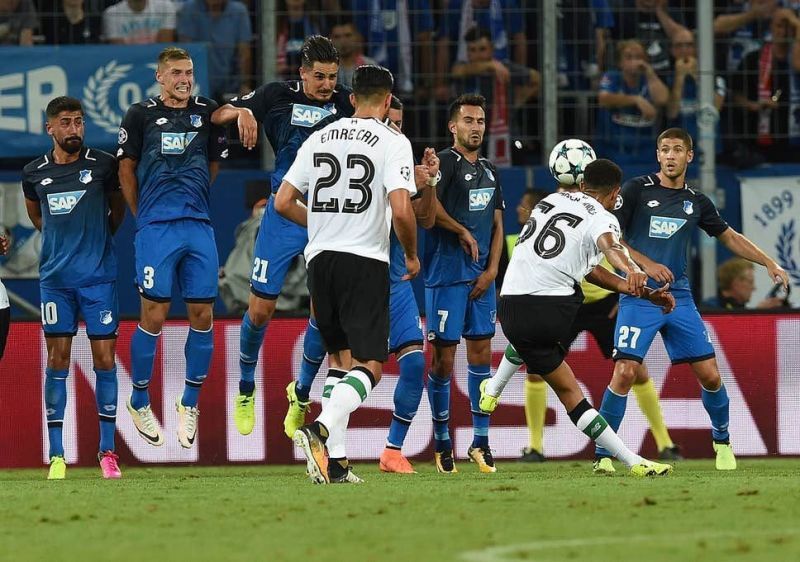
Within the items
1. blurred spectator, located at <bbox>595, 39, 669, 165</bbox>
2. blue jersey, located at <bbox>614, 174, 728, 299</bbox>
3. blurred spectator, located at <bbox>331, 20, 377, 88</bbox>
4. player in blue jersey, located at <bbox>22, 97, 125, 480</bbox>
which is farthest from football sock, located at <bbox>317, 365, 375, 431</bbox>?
blurred spectator, located at <bbox>595, 39, 669, 165</bbox>

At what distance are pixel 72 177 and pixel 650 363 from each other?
4.98 metres

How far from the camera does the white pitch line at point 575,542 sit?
6047mm

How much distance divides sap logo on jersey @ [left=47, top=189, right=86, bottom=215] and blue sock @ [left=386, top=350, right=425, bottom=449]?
246 cm

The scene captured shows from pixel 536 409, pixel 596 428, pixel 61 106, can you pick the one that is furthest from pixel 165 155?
pixel 536 409

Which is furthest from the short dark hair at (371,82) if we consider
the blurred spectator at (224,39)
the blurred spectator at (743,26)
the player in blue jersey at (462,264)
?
the blurred spectator at (743,26)

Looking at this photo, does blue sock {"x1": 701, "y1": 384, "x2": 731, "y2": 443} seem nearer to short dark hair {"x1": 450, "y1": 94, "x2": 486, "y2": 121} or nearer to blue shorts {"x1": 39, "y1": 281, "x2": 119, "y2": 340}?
short dark hair {"x1": 450, "y1": 94, "x2": 486, "y2": 121}

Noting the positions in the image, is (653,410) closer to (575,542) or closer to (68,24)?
(68,24)

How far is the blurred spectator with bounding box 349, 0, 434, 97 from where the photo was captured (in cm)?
1502

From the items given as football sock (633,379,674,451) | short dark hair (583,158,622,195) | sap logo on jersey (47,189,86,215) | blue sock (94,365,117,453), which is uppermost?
short dark hair (583,158,622,195)

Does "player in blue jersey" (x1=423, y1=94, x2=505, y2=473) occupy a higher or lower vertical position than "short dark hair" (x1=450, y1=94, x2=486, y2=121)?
lower

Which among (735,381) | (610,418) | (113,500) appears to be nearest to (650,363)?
(735,381)

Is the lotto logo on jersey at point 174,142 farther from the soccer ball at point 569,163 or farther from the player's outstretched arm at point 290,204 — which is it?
the soccer ball at point 569,163

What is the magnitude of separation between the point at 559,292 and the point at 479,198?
6.76 ft

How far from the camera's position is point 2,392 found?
13.2 m
